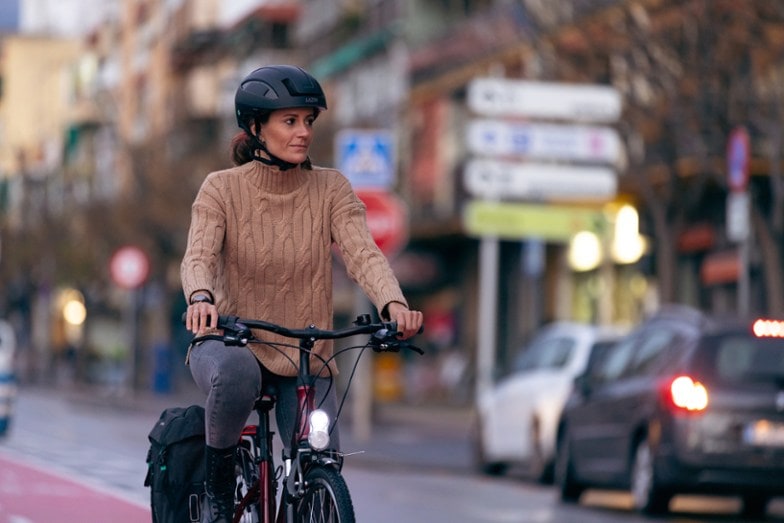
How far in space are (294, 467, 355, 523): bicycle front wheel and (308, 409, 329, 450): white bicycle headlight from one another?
3.2 inches

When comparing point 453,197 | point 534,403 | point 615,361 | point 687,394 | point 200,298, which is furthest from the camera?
point 453,197

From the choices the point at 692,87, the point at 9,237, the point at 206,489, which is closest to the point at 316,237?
the point at 206,489

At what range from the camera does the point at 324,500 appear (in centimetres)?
712

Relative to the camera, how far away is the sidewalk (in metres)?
26.4

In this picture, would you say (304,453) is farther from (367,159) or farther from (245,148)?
(367,159)

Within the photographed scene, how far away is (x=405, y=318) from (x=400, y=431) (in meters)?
30.8

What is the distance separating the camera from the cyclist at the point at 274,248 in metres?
7.55

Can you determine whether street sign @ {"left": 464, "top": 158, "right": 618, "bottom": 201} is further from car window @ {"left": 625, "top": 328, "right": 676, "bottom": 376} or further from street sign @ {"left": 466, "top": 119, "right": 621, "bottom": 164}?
car window @ {"left": 625, "top": 328, "right": 676, "bottom": 376}

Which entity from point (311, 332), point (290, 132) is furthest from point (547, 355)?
point (311, 332)

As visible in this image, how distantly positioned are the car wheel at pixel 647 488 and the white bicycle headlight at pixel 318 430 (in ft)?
31.7

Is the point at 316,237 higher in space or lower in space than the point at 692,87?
lower

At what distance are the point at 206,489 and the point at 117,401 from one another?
44.7 meters

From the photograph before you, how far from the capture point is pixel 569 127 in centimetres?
2822

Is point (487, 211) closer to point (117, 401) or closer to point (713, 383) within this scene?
point (713, 383)
